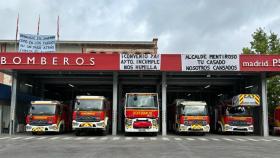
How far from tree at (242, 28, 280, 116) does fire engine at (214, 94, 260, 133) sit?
11234 millimetres

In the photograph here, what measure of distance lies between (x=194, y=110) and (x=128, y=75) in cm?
884

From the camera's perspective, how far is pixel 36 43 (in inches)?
1502

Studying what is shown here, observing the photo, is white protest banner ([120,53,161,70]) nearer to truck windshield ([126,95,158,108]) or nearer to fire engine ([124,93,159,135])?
truck windshield ([126,95,158,108])

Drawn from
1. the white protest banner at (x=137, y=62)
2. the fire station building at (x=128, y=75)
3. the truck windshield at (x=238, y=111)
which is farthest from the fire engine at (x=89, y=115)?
the truck windshield at (x=238, y=111)

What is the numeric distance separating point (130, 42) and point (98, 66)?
26.8 metres

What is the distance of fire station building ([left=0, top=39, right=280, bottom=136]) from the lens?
31.7 meters

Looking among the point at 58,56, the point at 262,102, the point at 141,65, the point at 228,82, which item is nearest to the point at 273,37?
the point at 228,82

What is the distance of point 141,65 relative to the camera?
31891 millimetres

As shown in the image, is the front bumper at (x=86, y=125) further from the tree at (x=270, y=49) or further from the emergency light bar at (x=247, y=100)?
the tree at (x=270, y=49)

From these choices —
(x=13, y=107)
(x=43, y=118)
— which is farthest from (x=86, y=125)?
(x=13, y=107)

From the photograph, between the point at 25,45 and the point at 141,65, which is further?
the point at 25,45

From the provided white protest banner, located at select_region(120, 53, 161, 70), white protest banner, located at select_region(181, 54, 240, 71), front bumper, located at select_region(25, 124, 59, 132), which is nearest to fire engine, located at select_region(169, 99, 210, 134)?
white protest banner, located at select_region(181, 54, 240, 71)

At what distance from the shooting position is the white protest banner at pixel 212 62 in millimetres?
31859

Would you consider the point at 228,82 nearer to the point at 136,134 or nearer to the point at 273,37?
the point at 273,37
